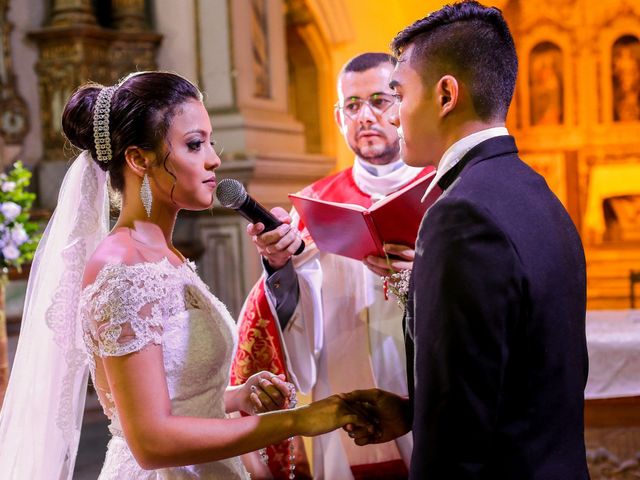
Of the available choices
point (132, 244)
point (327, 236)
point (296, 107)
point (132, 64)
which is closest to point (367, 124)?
point (327, 236)

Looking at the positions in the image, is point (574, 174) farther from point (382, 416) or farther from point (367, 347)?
point (382, 416)

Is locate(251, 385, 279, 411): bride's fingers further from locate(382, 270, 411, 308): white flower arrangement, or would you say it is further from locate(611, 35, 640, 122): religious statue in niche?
locate(611, 35, 640, 122): religious statue in niche

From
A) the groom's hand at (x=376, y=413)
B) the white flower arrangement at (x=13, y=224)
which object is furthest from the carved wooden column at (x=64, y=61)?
the groom's hand at (x=376, y=413)

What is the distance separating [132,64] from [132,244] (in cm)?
474

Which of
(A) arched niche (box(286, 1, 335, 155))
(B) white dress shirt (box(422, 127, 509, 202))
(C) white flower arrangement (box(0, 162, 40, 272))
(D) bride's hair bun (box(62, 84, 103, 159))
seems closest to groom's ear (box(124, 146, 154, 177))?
(D) bride's hair bun (box(62, 84, 103, 159))

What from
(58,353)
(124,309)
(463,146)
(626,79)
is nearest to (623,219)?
(626,79)

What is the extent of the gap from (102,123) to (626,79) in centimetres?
813

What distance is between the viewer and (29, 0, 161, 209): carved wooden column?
19.9ft

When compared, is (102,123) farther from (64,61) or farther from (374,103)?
(64,61)

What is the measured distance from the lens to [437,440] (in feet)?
4.58

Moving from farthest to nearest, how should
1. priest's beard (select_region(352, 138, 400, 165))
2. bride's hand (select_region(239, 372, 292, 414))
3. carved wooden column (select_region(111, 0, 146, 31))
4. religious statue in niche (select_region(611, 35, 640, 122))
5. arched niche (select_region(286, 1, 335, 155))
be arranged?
religious statue in niche (select_region(611, 35, 640, 122))
arched niche (select_region(286, 1, 335, 155))
carved wooden column (select_region(111, 0, 146, 31))
priest's beard (select_region(352, 138, 400, 165))
bride's hand (select_region(239, 372, 292, 414))

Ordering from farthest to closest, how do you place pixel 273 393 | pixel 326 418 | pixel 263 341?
pixel 263 341 < pixel 273 393 < pixel 326 418

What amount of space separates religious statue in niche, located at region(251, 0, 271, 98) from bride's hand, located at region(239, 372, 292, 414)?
4.46 metres

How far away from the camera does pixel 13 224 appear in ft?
12.9
